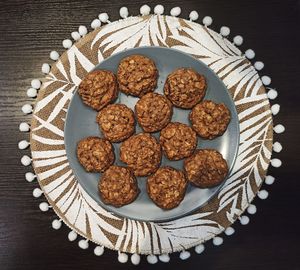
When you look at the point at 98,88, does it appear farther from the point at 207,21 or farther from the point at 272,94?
the point at 272,94

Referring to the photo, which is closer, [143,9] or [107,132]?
[107,132]

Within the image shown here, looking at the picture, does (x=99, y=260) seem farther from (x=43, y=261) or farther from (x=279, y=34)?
(x=279, y=34)

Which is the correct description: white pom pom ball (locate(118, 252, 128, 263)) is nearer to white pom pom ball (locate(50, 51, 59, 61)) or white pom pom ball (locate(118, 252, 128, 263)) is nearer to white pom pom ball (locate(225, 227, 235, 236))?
white pom pom ball (locate(225, 227, 235, 236))

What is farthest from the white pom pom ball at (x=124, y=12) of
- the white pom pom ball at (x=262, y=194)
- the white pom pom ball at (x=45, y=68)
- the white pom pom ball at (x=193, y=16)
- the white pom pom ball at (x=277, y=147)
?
the white pom pom ball at (x=262, y=194)

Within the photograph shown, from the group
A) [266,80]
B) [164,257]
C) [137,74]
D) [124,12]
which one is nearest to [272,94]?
[266,80]

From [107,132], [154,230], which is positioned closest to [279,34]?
[107,132]

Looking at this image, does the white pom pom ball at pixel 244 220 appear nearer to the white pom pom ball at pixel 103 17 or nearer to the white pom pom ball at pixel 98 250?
the white pom pom ball at pixel 98 250
